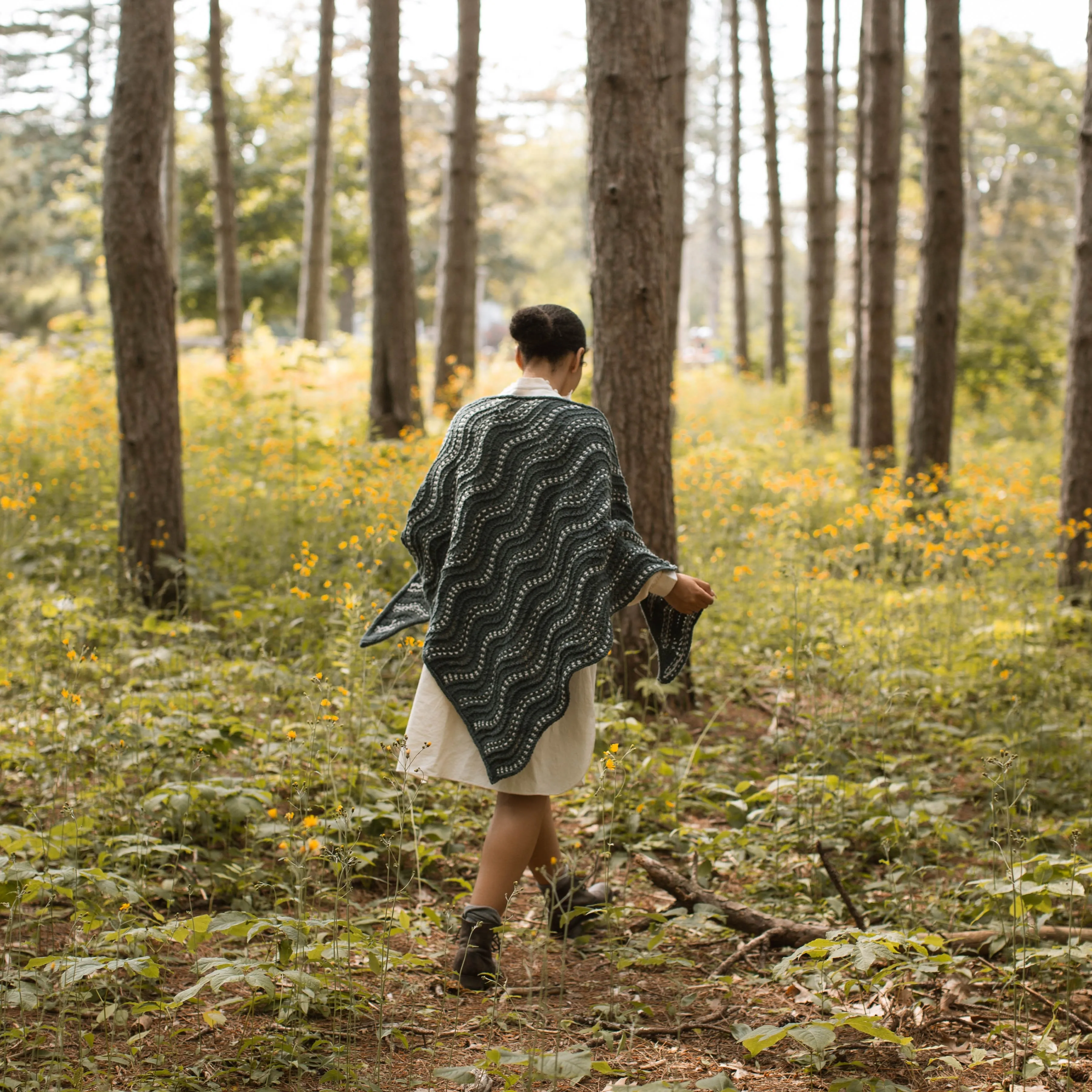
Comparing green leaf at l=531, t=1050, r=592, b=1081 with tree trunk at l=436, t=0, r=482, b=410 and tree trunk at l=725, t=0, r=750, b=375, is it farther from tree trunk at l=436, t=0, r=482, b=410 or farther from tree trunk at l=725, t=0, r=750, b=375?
tree trunk at l=725, t=0, r=750, b=375

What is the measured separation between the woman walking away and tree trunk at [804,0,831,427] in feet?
42.8

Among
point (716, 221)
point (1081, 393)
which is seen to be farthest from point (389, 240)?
point (716, 221)

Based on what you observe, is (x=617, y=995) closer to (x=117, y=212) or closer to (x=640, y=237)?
(x=640, y=237)

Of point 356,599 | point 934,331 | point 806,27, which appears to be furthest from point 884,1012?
point 806,27

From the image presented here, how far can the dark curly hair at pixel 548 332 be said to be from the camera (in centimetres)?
309

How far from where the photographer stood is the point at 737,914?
328 centimetres

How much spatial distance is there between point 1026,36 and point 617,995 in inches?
1599

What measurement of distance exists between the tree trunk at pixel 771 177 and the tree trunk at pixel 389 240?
8907mm

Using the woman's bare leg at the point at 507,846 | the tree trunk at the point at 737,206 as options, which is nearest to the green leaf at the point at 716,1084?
the woman's bare leg at the point at 507,846

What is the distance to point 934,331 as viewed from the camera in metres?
9.20

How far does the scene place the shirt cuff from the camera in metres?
2.93

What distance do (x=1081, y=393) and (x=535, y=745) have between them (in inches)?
215

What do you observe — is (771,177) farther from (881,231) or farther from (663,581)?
(663,581)

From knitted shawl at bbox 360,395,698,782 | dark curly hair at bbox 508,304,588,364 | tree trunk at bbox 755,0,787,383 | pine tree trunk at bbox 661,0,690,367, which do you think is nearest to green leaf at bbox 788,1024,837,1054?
knitted shawl at bbox 360,395,698,782
